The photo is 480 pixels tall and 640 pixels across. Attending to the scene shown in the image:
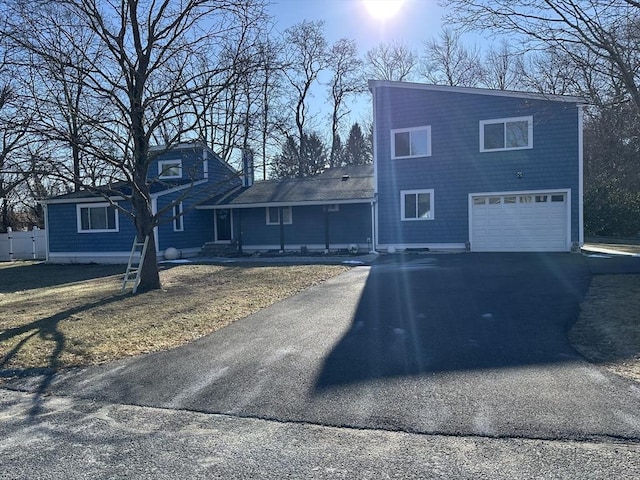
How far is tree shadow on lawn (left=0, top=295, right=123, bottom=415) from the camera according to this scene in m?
5.09

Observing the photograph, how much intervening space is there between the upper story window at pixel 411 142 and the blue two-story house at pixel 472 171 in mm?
41

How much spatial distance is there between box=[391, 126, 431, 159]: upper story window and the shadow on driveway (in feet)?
25.5

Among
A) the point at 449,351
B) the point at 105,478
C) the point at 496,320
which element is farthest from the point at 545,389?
the point at 105,478

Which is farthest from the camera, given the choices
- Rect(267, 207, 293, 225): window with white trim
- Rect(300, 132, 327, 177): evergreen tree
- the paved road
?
Rect(300, 132, 327, 177): evergreen tree

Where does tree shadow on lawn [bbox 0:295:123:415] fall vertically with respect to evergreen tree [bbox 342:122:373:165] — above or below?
below

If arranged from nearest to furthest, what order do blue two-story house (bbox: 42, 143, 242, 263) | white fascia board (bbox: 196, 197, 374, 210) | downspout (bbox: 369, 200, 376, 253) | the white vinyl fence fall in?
white fascia board (bbox: 196, 197, 374, 210)
downspout (bbox: 369, 200, 376, 253)
blue two-story house (bbox: 42, 143, 242, 263)
the white vinyl fence

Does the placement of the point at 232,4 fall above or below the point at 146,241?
above

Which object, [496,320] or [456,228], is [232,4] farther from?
[456,228]

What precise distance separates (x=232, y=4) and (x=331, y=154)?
102 feet

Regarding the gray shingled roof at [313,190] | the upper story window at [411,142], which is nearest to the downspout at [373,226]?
the gray shingled roof at [313,190]

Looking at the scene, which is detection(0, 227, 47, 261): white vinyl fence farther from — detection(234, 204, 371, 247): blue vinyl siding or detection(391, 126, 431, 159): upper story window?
detection(391, 126, 431, 159): upper story window

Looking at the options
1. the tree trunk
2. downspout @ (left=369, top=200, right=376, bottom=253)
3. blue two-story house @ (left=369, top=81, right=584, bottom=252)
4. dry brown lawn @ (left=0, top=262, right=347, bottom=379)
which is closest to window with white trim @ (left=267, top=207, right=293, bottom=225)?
downspout @ (left=369, top=200, right=376, bottom=253)

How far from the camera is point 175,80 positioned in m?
10.4

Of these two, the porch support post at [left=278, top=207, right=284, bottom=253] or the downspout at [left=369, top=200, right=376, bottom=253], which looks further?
the porch support post at [left=278, top=207, right=284, bottom=253]
